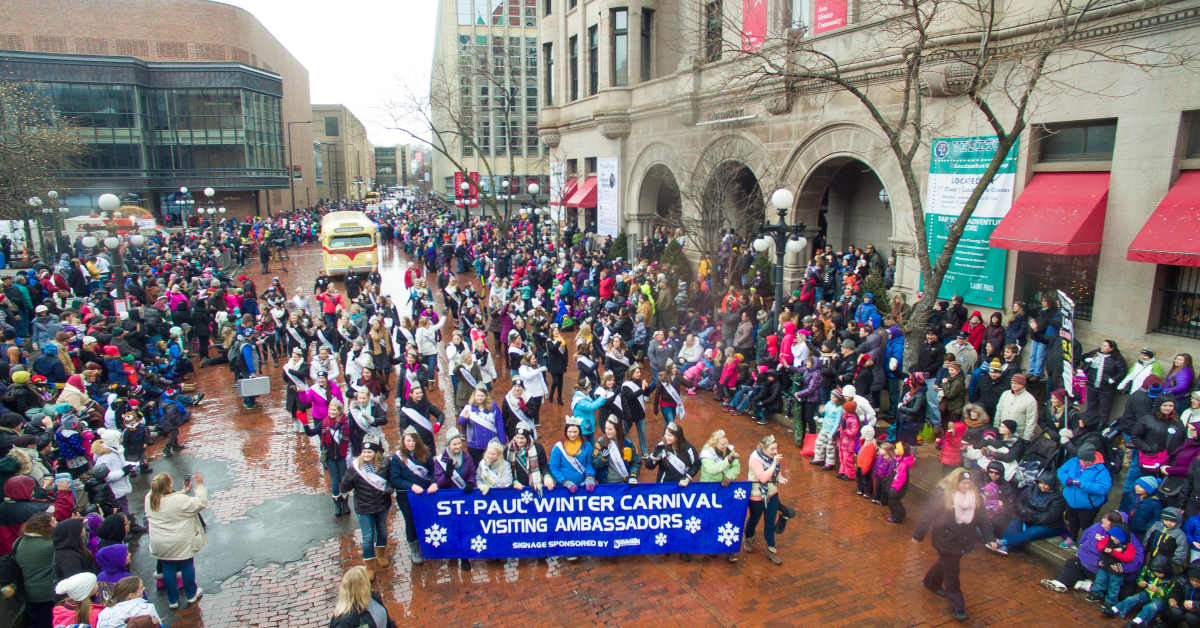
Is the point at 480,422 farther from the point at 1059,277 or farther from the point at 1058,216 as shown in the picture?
the point at 1059,277

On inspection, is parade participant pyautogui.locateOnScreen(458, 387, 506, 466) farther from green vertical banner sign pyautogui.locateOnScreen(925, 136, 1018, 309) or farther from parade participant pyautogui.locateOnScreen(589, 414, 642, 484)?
green vertical banner sign pyautogui.locateOnScreen(925, 136, 1018, 309)

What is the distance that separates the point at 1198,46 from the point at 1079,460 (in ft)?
22.7

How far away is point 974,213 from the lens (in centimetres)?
1402

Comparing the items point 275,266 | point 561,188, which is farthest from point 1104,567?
point 275,266

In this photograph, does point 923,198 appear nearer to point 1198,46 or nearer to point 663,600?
point 1198,46

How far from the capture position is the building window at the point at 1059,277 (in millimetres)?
12609

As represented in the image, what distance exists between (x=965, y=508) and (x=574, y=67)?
97.4 ft

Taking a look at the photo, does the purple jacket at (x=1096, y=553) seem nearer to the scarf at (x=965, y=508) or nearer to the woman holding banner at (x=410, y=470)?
the scarf at (x=965, y=508)

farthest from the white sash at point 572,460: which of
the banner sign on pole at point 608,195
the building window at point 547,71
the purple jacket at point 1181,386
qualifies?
the building window at point 547,71

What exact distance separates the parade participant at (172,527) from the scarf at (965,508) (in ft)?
24.9

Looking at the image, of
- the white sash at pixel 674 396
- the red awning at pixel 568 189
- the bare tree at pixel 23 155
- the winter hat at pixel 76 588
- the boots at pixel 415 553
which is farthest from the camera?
the red awning at pixel 568 189

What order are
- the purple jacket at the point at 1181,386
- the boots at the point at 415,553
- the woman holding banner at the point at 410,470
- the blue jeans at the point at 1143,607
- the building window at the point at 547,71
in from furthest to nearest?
the building window at the point at 547,71 → the purple jacket at the point at 1181,386 → the boots at the point at 415,553 → the woman holding banner at the point at 410,470 → the blue jeans at the point at 1143,607

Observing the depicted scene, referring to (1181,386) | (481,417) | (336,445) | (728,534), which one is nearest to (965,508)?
(728,534)

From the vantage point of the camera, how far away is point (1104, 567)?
7.08 metres
